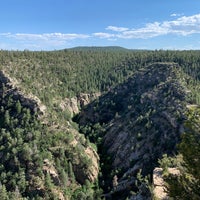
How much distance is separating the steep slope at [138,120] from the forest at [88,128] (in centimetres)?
35

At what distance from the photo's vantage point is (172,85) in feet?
360

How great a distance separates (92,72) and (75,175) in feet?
264

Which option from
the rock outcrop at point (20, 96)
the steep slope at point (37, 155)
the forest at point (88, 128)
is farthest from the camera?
the rock outcrop at point (20, 96)

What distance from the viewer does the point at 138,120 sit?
334 feet

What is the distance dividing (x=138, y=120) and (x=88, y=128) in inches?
988

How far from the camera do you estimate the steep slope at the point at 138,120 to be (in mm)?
85375

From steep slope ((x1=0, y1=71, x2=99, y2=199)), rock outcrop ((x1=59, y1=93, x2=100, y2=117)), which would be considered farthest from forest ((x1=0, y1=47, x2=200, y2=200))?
rock outcrop ((x1=59, y1=93, x2=100, y2=117))

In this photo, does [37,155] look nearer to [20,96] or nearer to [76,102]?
[20,96]

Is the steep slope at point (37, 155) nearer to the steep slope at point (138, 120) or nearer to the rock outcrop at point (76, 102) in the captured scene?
the steep slope at point (138, 120)

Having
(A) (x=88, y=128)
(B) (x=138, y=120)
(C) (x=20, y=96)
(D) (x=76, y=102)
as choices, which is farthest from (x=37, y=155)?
(D) (x=76, y=102)

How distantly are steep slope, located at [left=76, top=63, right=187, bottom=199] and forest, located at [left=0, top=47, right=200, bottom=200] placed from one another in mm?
348

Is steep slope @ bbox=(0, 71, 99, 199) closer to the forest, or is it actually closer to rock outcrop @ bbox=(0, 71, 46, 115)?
rock outcrop @ bbox=(0, 71, 46, 115)

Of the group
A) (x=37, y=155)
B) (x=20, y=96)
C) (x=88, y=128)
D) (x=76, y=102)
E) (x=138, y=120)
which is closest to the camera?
(x=37, y=155)

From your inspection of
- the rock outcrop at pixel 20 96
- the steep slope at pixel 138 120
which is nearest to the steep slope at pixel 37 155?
the rock outcrop at pixel 20 96
